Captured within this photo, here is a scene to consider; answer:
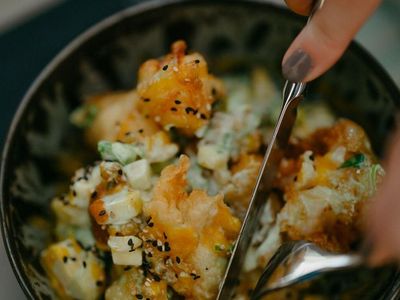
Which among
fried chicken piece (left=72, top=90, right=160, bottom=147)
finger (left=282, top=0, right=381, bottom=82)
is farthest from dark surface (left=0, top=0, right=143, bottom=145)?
finger (left=282, top=0, right=381, bottom=82)

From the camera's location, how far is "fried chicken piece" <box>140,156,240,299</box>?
977mm

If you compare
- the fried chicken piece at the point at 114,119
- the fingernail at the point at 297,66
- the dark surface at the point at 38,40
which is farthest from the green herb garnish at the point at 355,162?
the dark surface at the point at 38,40

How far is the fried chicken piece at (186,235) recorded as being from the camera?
0.98 meters

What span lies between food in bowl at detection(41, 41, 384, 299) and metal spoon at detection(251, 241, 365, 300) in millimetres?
68

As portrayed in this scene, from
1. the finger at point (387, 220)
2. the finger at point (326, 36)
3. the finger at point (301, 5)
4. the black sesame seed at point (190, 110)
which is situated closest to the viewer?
the finger at point (387, 220)

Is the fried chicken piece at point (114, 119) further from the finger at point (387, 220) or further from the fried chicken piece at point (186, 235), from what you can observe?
the finger at point (387, 220)

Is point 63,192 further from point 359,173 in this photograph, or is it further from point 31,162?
point 359,173

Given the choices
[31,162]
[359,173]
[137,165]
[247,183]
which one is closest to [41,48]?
[31,162]

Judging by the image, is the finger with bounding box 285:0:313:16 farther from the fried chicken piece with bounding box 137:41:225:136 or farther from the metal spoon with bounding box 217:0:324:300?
the fried chicken piece with bounding box 137:41:225:136

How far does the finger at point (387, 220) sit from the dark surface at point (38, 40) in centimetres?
103

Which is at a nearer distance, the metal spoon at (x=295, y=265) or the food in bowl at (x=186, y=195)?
the metal spoon at (x=295, y=265)

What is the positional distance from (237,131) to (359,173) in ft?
0.81

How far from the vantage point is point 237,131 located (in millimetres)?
1167

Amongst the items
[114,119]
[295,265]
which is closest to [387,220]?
[295,265]
